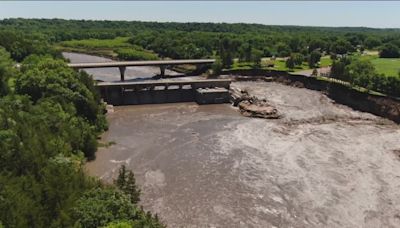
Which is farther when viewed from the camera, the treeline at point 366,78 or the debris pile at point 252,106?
the treeline at point 366,78

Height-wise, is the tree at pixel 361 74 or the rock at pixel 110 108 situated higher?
the tree at pixel 361 74

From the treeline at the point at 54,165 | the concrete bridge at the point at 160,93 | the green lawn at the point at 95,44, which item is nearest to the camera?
the treeline at the point at 54,165

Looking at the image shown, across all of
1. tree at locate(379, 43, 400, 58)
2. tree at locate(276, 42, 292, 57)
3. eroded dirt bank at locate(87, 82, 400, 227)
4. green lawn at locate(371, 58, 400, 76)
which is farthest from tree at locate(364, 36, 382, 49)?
eroded dirt bank at locate(87, 82, 400, 227)

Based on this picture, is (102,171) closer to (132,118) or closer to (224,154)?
(224,154)

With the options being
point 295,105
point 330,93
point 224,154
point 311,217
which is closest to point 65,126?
point 224,154

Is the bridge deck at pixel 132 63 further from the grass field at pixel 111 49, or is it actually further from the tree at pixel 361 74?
the tree at pixel 361 74

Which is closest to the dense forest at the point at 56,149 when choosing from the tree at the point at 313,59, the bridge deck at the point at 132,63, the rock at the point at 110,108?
the rock at the point at 110,108
